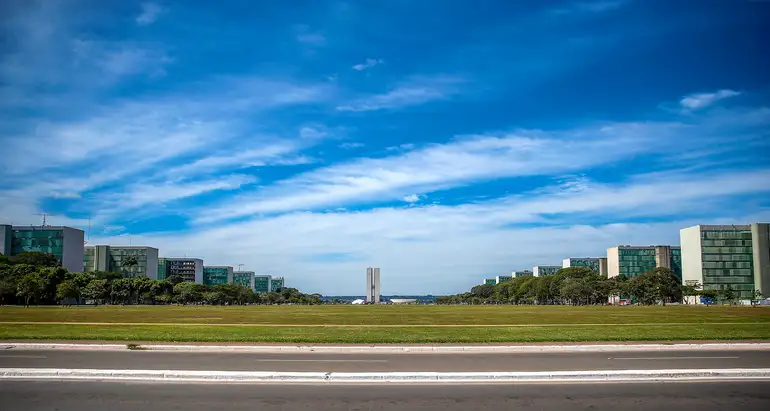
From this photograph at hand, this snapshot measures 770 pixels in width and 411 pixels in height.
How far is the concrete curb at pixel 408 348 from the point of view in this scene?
74.9 ft

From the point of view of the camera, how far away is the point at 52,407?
12172 mm

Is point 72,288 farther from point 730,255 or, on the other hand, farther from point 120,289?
point 730,255

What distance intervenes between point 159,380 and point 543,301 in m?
182

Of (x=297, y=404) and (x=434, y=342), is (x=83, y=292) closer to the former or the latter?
(x=434, y=342)

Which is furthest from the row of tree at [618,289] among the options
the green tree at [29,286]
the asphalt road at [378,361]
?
the asphalt road at [378,361]

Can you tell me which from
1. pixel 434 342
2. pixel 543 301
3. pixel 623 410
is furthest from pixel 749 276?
pixel 623 410

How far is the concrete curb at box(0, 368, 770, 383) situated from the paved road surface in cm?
74

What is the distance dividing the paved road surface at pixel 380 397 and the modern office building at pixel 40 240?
604 ft

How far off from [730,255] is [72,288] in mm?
176219

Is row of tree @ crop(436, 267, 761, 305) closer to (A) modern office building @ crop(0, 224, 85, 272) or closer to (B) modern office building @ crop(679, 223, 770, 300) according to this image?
(B) modern office building @ crop(679, 223, 770, 300)

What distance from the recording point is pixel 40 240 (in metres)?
172

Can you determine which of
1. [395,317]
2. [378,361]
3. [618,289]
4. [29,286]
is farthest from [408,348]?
[618,289]

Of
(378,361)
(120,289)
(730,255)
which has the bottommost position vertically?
(120,289)

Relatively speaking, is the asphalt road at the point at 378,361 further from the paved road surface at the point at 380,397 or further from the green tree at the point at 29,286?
the green tree at the point at 29,286
